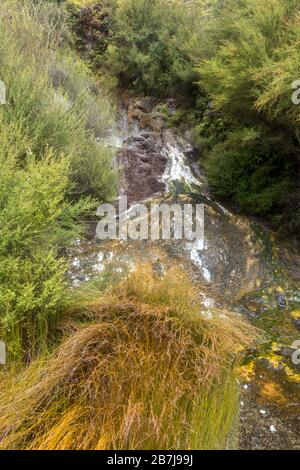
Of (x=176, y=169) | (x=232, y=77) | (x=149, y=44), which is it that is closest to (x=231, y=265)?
(x=176, y=169)

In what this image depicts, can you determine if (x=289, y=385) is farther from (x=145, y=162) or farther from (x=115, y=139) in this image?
(x=115, y=139)

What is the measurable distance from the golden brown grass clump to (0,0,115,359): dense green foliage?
0.37 meters

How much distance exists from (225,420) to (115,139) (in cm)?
651

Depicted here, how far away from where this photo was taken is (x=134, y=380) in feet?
8.86

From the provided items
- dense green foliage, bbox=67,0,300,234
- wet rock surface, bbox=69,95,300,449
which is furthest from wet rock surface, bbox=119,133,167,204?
dense green foliage, bbox=67,0,300,234

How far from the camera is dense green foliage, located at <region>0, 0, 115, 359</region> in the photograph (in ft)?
10.2

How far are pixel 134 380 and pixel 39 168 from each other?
85.6 inches

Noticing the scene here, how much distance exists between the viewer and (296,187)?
6125 mm

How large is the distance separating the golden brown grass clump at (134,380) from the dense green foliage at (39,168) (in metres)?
0.37

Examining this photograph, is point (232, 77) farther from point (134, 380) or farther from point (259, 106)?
point (134, 380)

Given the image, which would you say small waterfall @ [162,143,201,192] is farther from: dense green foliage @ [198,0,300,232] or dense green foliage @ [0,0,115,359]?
dense green foliage @ [0,0,115,359]

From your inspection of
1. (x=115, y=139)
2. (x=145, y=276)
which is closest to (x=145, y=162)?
(x=115, y=139)

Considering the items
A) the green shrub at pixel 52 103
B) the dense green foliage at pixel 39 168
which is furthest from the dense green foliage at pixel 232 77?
the green shrub at pixel 52 103

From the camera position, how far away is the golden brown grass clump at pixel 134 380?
2.42m
